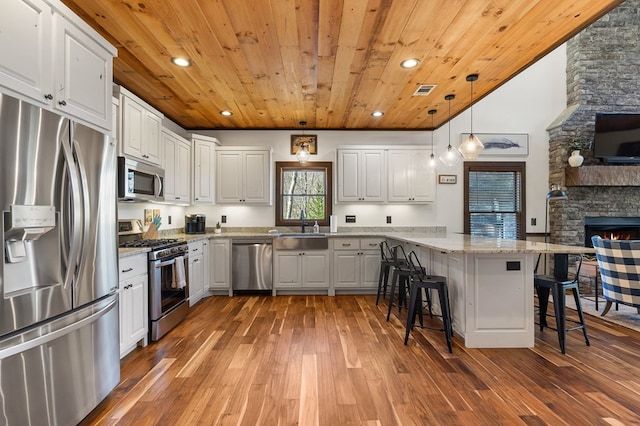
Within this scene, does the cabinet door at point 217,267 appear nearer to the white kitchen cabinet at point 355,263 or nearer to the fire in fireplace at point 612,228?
the white kitchen cabinet at point 355,263

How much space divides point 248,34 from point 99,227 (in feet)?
5.66

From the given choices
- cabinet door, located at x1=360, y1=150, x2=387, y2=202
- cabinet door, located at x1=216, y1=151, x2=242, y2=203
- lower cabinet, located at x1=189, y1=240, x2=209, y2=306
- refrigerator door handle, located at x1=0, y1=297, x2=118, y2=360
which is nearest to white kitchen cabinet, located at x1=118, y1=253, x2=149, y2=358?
refrigerator door handle, located at x1=0, y1=297, x2=118, y2=360

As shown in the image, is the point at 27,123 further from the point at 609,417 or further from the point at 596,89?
the point at 596,89

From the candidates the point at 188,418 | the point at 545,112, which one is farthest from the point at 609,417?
the point at 545,112

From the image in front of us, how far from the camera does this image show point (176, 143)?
439cm

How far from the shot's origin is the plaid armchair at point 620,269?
3.37 m

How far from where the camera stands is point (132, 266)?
2713 millimetres

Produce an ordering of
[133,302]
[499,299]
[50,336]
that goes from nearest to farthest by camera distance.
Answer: [50,336], [133,302], [499,299]

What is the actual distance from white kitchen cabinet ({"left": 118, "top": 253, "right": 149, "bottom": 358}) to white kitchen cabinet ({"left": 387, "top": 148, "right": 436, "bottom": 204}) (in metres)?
3.65

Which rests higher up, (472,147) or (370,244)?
(472,147)

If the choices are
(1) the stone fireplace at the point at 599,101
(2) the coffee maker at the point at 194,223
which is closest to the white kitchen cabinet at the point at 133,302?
(2) the coffee maker at the point at 194,223

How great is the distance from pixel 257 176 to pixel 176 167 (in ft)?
Result: 3.98

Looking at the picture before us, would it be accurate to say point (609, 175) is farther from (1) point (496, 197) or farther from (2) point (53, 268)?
A: (2) point (53, 268)

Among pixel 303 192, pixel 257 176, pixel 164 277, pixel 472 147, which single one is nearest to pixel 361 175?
pixel 303 192
